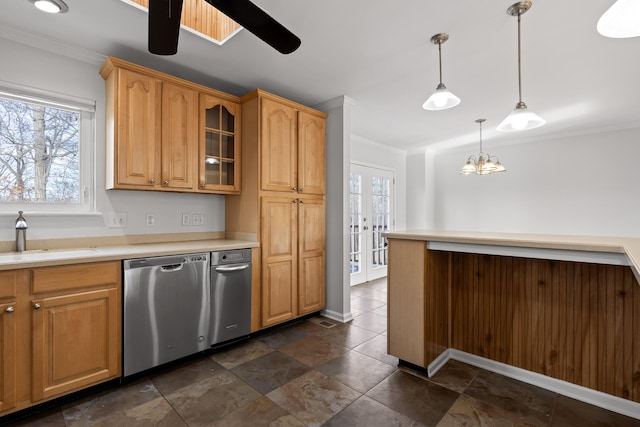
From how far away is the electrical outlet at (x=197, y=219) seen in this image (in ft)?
9.73

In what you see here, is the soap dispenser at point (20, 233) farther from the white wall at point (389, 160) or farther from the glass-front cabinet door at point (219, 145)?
the white wall at point (389, 160)

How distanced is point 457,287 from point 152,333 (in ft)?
7.52

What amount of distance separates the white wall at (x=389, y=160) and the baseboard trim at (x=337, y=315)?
8.19 feet

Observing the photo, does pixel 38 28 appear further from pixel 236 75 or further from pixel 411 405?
pixel 411 405

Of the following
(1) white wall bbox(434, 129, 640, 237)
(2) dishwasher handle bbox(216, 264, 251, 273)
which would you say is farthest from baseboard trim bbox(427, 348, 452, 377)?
(1) white wall bbox(434, 129, 640, 237)

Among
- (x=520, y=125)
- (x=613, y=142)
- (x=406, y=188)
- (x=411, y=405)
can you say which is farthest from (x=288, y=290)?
(x=613, y=142)

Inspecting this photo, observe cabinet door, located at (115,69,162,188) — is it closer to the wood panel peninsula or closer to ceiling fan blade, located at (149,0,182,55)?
ceiling fan blade, located at (149,0,182,55)

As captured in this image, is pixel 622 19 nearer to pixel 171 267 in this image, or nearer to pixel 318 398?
pixel 318 398

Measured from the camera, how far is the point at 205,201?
3055 mm

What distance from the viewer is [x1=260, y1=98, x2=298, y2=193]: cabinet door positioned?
2.87 metres

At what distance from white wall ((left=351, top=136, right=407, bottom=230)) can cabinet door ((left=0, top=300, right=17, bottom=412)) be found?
4.16m

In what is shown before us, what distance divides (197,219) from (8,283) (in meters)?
1.47

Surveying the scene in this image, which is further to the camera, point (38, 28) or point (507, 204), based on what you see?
point (507, 204)

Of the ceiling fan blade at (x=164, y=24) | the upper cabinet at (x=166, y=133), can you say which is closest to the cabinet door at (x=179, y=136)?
the upper cabinet at (x=166, y=133)
